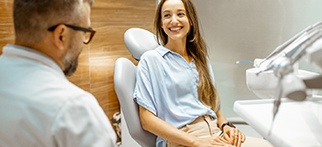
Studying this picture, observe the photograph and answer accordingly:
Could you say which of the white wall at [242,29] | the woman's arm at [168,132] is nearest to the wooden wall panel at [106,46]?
the white wall at [242,29]

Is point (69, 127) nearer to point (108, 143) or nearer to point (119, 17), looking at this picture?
point (108, 143)

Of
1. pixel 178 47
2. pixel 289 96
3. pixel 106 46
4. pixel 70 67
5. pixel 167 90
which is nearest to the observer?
pixel 289 96

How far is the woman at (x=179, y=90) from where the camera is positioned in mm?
1516

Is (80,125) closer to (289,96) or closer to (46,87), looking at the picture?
(46,87)

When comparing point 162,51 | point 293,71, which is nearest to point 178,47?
point 162,51

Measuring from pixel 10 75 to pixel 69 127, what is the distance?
217mm

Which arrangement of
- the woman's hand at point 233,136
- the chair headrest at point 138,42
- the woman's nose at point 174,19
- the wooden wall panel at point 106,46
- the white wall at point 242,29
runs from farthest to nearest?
1. the wooden wall panel at point 106,46
2. the white wall at point 242,29
3. the chair headrest at point 138,42
4. the woman's nose at point 174,19
5. the woman's hand at point 233,136

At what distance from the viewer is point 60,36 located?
2.90ft

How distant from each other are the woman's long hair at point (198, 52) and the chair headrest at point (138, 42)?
11 cm

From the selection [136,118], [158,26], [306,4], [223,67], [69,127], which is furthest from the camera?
[223,67]

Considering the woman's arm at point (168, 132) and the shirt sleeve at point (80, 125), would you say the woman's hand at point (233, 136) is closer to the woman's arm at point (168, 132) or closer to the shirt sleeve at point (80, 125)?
the woman's arm at point (168, 132)

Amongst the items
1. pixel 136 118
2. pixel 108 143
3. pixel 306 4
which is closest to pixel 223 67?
pixel 306 4

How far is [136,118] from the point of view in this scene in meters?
1.53

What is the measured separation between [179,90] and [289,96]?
92 centimetres
